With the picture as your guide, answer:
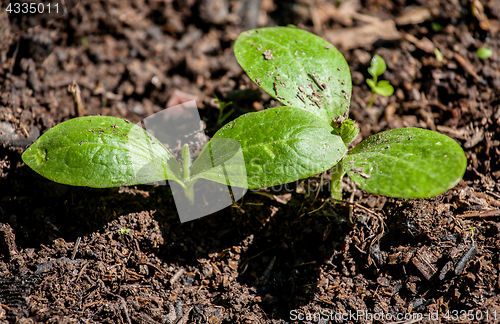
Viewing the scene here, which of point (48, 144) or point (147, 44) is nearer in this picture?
point (48, 144)

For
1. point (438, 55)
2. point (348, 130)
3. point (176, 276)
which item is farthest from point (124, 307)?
point (438, 55)

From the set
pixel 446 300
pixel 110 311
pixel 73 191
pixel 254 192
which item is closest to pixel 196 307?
pixel 110 311

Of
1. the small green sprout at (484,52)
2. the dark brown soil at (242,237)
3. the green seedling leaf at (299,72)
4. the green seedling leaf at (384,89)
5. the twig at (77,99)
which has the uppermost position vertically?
the green seedling leaf at (299,72)

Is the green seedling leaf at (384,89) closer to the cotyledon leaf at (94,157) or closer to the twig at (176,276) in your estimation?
the cotyledon leaf at (94,157)

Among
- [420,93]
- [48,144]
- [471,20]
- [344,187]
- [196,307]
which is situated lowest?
[196,307]

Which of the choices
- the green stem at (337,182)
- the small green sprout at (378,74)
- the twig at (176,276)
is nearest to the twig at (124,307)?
the twig at (176,276)

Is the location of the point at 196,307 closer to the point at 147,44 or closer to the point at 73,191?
the point at 73,191

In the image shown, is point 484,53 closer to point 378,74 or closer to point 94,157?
point 378,74

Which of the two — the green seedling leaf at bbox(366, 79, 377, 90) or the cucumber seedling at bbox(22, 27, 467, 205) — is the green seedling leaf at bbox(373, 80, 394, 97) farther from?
the cucumber seedling at bbox(22, 27, 467, 205)
